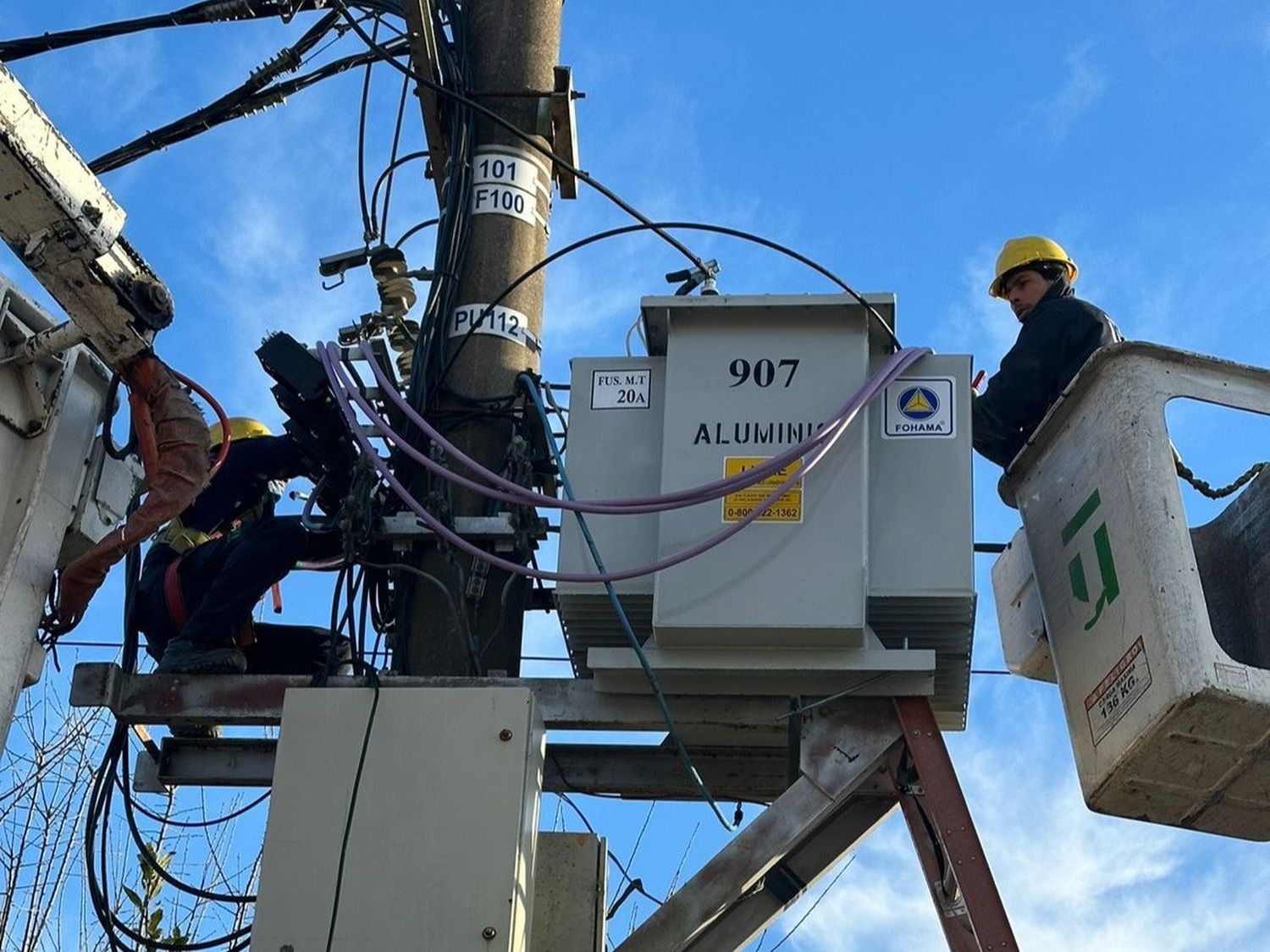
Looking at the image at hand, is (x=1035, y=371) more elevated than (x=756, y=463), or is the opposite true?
(x=1035, y=371)

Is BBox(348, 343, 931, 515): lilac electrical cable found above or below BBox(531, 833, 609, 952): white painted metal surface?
above

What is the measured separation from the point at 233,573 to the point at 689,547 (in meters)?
1.46

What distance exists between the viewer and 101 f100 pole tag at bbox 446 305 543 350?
19.8 feet

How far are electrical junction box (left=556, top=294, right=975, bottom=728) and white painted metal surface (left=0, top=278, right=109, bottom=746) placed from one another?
1438mm

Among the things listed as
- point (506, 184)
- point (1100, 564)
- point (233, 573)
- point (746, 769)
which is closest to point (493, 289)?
point (506, 184)

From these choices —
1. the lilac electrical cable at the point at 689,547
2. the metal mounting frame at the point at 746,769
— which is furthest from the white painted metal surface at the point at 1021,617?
the lilac electrical cable at the point at 689,547

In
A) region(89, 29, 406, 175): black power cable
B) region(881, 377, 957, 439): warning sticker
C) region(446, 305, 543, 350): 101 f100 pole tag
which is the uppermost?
region(89, 29, 406, 175): black power cable

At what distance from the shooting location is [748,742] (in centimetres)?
546

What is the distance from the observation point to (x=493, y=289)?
241 inches

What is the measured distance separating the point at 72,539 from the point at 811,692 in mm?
2147

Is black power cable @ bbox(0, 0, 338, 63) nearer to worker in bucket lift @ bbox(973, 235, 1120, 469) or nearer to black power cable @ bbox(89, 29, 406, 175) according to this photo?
black power cable @ bbox(89, 29, 406, 175)

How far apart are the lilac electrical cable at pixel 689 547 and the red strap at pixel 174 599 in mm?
958

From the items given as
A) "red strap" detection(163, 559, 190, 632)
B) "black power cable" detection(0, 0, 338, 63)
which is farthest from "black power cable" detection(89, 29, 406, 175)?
"red strap" detection(163, 559, 190, 632)

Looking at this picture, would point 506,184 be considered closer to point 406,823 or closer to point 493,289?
point 493,289
